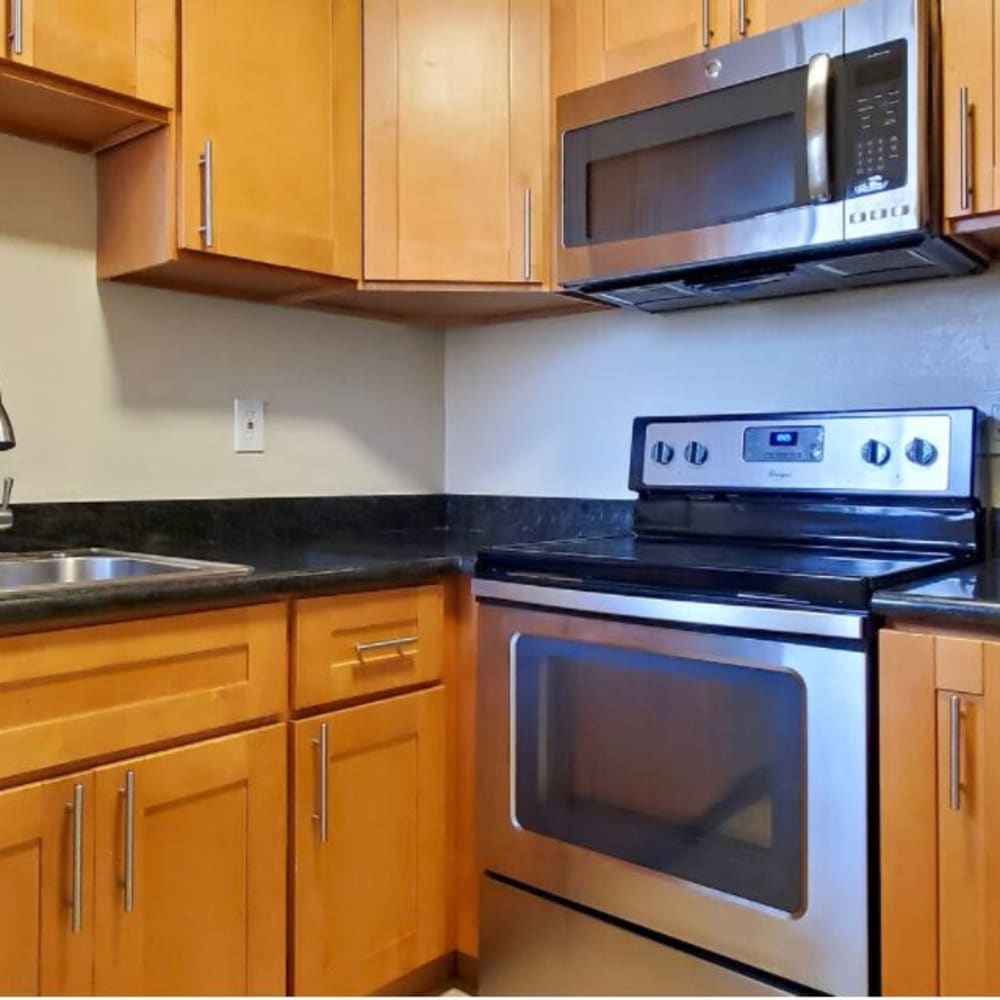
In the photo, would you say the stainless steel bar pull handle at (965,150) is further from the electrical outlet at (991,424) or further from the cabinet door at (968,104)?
the electrical outlet at (991,424)

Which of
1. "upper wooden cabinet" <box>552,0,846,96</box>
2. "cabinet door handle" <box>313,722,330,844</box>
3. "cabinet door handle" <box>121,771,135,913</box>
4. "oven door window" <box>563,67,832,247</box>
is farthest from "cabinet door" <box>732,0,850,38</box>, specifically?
"cabinet door handle" <box>121,771,135,913</box>

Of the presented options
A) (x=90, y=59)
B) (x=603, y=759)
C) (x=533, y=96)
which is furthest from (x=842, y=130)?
(x=90, y=59)

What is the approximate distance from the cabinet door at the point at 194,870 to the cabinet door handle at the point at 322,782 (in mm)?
62

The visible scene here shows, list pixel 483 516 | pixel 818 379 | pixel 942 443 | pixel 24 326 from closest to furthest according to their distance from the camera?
pixel 942 443 → pixel 24 326 → pixel 818 379 → pixel 483 516

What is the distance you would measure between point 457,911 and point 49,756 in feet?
2.82

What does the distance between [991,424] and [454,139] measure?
1.14 meters

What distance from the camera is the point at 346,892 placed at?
62.0 inches

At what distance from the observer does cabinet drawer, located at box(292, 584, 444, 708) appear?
1509 millimetres

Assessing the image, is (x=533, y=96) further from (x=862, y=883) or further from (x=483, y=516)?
(x=862, y=883)

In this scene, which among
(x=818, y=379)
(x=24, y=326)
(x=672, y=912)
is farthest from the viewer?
(x=818, y=379)

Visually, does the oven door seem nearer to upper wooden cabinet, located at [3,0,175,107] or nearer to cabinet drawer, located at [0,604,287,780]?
cabinet drawer, located at [0,604,287,780]

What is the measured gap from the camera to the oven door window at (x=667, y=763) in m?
1.31

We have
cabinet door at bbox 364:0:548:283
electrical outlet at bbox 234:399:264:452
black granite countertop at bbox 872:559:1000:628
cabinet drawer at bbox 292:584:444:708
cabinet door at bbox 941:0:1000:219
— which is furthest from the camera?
electrical outlet at bbox 234:399:264:452

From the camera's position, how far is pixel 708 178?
1612 mm
